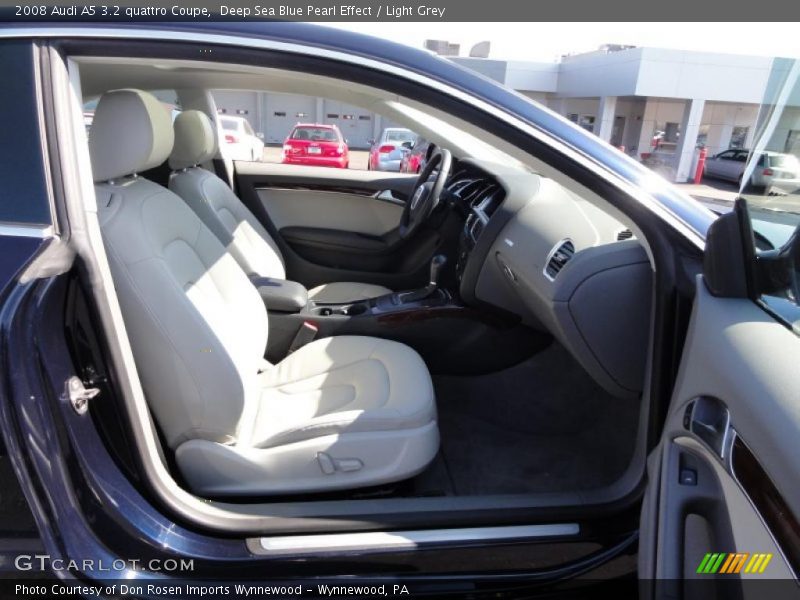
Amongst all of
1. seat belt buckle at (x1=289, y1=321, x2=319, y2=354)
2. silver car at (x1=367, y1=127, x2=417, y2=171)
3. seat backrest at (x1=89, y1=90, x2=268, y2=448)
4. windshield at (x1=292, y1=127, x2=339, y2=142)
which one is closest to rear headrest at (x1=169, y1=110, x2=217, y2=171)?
seat backrest at (x1=89, y1=90, x2=268, y2=448)

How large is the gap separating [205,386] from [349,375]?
558mm

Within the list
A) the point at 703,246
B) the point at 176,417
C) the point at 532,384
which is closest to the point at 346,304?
the point at 532,384

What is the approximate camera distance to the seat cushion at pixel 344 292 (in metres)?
2.91

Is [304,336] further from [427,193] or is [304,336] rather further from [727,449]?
[727,449]

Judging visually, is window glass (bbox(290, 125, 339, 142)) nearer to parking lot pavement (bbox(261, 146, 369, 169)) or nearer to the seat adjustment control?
parking lot pavement (bbox(261, 146, 369, 169))

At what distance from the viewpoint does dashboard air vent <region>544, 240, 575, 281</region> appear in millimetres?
1674

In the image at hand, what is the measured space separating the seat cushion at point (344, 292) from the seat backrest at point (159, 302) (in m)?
1.28

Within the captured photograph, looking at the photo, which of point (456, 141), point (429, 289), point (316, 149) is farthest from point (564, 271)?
point (316, 149)

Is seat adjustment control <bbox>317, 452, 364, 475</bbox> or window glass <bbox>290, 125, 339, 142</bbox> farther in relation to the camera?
window glass <bbox>290, 125, 339, 142</bbox>

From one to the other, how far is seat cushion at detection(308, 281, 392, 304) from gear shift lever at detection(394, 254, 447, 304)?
1.08 feet

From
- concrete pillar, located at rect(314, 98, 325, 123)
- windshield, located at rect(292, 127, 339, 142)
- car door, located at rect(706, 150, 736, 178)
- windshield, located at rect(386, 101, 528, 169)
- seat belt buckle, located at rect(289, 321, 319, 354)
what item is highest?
windshield, located at rect(386, 101, 528, 169)

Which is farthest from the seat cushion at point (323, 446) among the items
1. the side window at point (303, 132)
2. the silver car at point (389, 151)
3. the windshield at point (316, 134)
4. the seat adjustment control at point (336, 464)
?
the windshield at point (316, 134)

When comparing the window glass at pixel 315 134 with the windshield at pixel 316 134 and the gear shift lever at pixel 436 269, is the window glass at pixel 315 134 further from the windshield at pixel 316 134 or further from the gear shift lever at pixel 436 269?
the gear shift lever at pixel 436 269

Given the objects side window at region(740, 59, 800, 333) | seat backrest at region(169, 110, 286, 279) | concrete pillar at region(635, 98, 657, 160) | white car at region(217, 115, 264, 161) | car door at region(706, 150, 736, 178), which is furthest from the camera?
concrete pillar at region(635, 98, 657, 160)
